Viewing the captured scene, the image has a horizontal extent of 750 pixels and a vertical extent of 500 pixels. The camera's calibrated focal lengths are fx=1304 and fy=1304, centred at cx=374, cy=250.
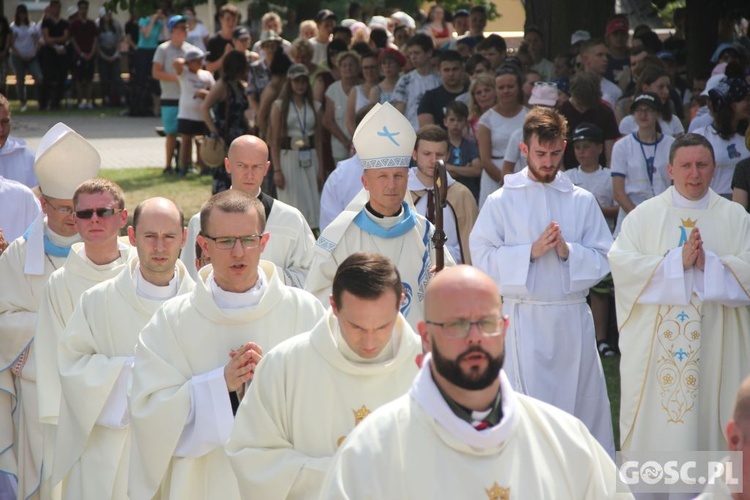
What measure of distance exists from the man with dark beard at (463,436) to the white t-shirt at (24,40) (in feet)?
81.7

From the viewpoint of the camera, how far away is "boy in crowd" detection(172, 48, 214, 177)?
58.6 ft

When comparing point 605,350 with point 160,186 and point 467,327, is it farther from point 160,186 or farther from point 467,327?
point 160,186

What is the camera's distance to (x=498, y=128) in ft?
36.9

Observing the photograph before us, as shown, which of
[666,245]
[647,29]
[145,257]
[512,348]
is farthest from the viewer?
[647,29]

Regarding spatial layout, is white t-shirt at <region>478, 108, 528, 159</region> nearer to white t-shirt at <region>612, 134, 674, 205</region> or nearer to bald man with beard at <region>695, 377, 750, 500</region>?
white t-shirt at <region>612, 134, 674, 205</region>

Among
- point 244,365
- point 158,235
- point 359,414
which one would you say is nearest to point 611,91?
point 158,235

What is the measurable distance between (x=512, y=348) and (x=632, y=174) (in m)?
2.82

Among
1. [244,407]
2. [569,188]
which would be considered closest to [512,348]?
[569,188]

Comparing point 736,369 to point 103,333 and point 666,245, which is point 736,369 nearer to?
point 666,245

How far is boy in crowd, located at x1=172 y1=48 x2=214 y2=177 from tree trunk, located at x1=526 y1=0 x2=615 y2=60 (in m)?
4.72

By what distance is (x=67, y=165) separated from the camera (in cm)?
764

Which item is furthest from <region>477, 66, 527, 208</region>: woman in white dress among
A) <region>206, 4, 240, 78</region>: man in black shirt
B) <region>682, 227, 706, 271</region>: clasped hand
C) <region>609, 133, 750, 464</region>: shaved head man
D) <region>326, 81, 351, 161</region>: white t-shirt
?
<region>206, 4, 240, 78</region>: man in black shirt

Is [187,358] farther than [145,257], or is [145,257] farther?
[145,257]

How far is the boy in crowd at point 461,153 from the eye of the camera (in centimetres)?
1127
